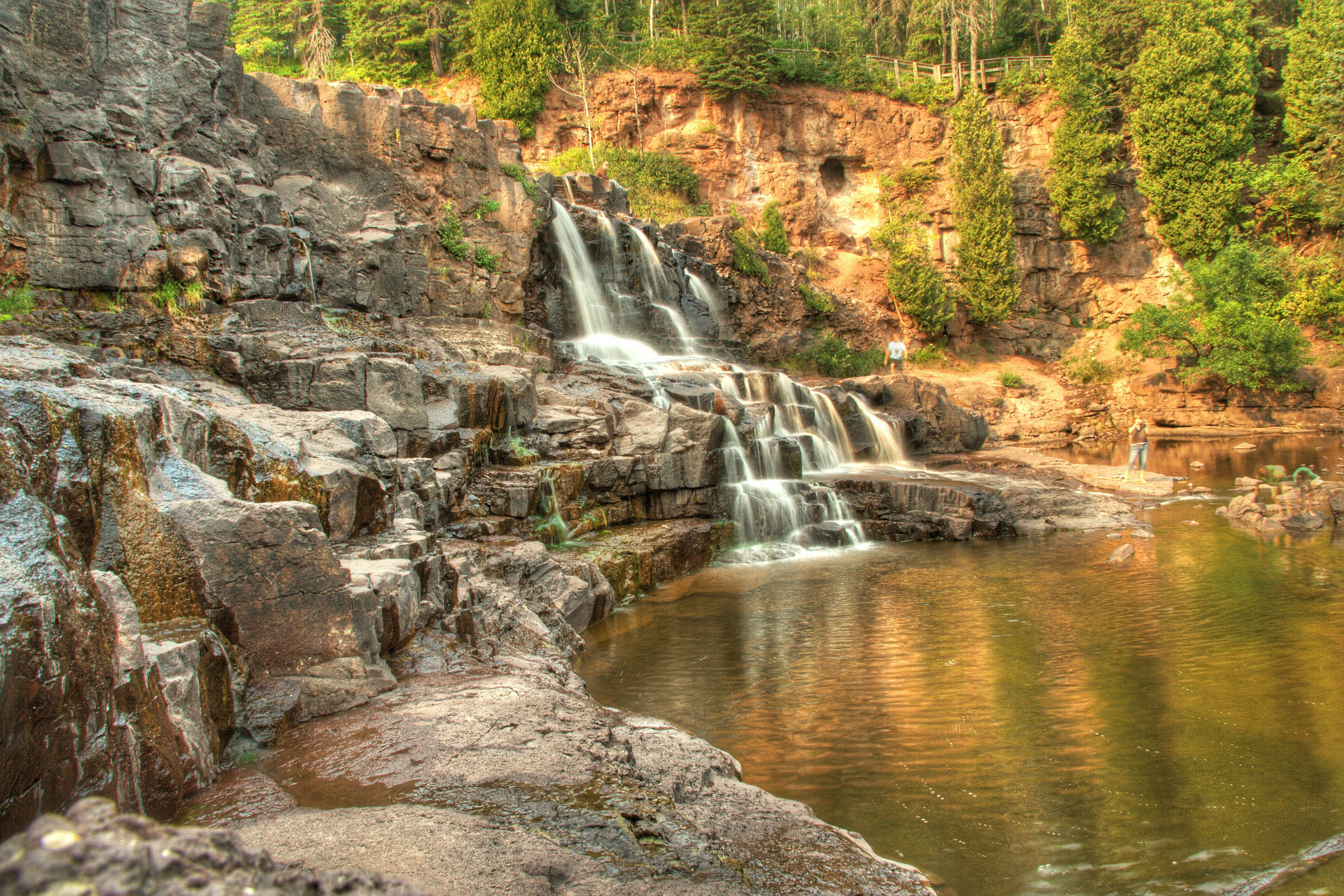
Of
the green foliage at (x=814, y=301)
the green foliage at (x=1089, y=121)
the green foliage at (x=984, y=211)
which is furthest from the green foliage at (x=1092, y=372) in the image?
the green foliage at (x=814, y=301)

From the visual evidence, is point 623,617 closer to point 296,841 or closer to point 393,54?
point 296,841

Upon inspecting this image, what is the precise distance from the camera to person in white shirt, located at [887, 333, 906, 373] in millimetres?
24219

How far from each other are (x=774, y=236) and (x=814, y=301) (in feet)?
10.6

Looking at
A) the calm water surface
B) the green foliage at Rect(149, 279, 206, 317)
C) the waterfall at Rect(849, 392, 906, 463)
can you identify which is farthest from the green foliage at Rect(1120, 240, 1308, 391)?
the green foliage at Rect(149, 279, 206, 317)

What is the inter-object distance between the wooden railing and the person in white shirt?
11.9m

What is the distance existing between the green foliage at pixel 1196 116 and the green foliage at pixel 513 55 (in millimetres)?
20568

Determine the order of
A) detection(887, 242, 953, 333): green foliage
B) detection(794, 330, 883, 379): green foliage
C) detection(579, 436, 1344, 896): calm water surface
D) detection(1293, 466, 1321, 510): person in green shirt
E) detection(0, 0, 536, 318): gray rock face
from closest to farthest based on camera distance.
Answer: detection(579, 436, 1344, 896): calm water surface → detection(0, 0, 536, 318): gray rock face → detection(1293, 466, 1321, 510): person in green shirt → detection(794, 330, 883, 379): green foliage → detection(887, 242, 953, 333): green foliage

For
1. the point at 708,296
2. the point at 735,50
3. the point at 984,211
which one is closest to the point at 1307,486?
the point at 708,296

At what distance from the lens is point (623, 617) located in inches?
349

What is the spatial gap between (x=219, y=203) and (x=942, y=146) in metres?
26.6

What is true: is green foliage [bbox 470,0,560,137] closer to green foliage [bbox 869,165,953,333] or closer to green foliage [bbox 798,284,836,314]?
green foliage [bbox 798,284,836,314]

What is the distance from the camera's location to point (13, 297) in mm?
10305

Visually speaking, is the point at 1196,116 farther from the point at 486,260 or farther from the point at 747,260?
the point at 486,260

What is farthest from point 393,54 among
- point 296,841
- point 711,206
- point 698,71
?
point 296,841
